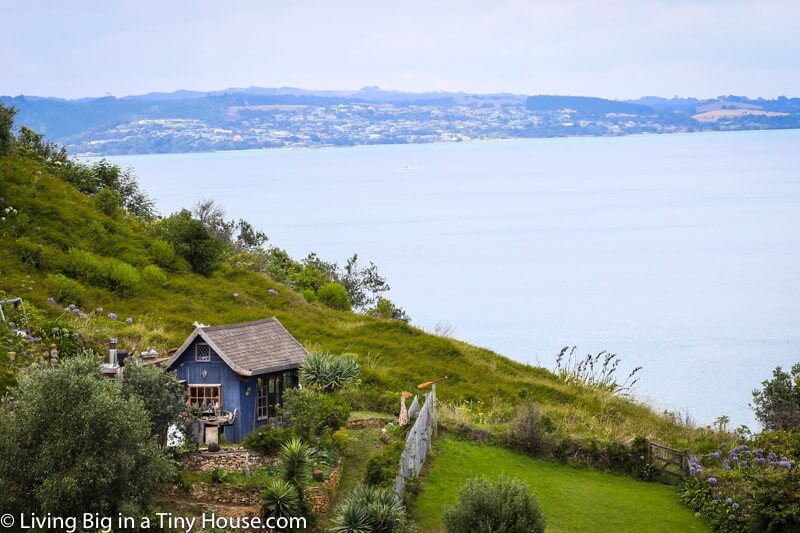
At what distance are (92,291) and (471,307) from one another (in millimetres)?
55225

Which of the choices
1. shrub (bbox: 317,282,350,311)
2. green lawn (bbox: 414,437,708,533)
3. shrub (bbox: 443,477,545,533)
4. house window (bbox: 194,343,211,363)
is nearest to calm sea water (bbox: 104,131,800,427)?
shrub (bbox: 317,282,350,311)

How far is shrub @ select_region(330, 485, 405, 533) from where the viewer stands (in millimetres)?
17266

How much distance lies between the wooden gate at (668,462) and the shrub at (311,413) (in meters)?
8.33

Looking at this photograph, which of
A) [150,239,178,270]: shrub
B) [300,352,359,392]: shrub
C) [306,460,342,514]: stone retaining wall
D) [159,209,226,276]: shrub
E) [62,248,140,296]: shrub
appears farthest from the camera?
[159,209,226,276]: shrub

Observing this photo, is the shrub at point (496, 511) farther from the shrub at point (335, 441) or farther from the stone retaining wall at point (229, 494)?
the shrub at point (335, 441)

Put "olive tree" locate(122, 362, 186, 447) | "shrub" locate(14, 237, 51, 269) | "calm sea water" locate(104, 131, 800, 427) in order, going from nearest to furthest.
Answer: "olive tree" locate(122, 362, 186, 447) → "shrub" locate(14, 237, 51, 269) → "calm sea water" locate(104, 131, 800, 427)

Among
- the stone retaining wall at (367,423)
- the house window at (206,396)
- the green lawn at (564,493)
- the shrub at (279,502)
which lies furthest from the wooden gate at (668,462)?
the house window at (206,396)

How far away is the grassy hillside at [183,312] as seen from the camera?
30.4 metres

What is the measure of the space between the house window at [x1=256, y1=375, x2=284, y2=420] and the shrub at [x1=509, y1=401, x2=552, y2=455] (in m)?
6.37

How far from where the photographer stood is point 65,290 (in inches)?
1346

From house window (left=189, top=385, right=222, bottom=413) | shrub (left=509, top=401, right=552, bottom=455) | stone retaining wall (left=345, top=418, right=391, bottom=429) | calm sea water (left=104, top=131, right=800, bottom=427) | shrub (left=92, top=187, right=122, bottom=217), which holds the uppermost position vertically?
shrub (left=92, top=187, right=122, bottom=217)

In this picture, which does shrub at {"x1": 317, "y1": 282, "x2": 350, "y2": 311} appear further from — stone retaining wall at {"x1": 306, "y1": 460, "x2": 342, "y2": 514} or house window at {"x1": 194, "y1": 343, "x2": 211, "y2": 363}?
stone retaining wall at {"x1": 306, "y1": 460, "x2": 342, "y2": 514}

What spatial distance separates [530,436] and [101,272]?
63.7 feet

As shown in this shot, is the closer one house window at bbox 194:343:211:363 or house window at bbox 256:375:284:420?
house window at bbox 194:343:211:363
